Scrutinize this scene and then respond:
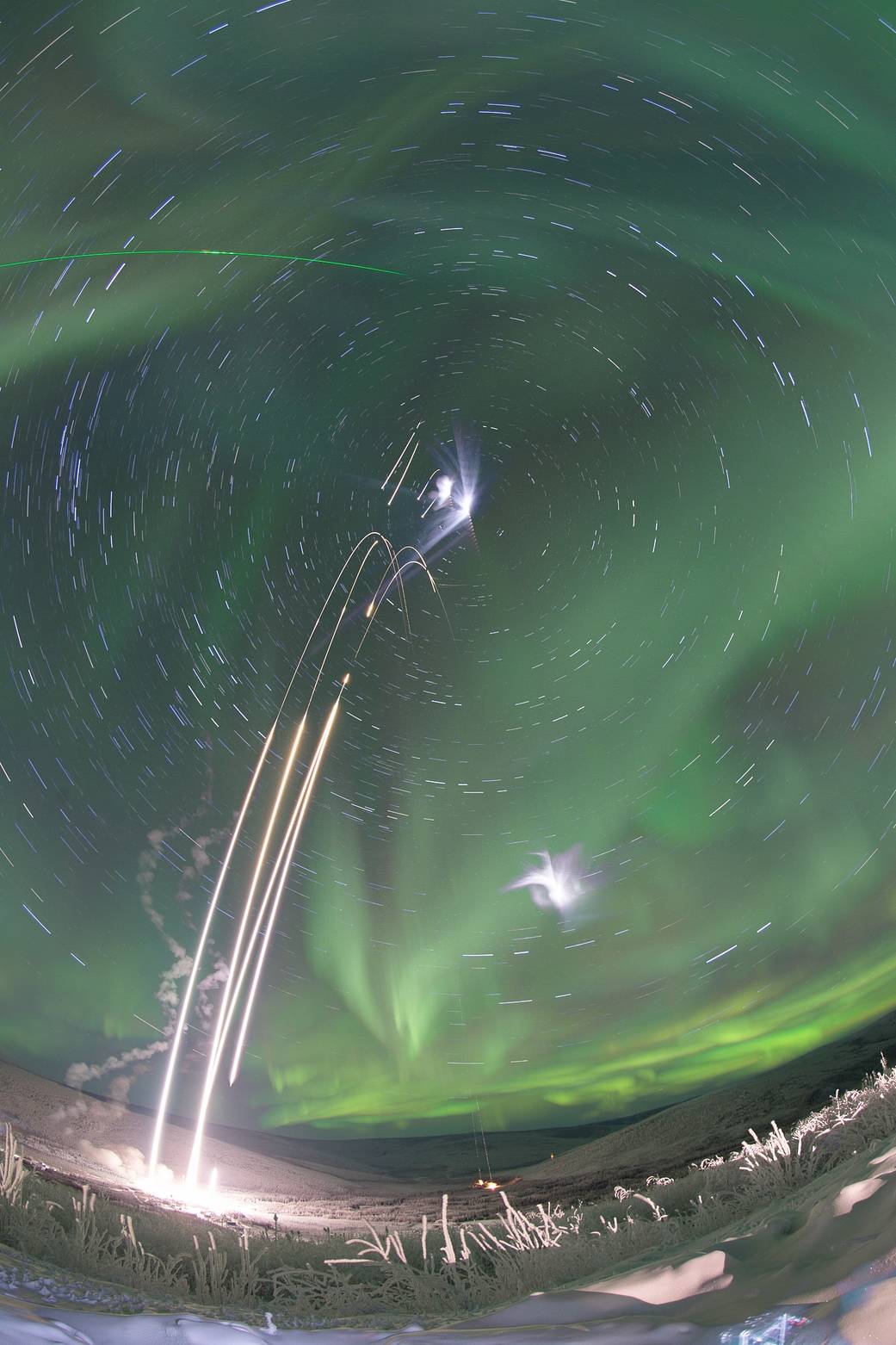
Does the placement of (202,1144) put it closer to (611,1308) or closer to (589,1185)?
(589,1185)

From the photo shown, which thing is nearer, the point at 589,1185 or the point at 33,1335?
the point at 33,1335

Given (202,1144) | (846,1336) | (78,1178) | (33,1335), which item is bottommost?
(846,1336)

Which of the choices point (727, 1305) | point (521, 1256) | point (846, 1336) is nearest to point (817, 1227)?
point (727, 1305)

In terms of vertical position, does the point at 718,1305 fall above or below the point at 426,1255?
below

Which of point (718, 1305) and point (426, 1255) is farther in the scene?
point (426, 1255)

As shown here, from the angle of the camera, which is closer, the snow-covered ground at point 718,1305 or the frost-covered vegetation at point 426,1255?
the snow-covered ground at point 718,1305

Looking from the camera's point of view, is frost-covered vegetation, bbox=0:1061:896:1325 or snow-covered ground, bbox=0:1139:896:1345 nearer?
snow-covered ground, bbox=0:1139:896:1345

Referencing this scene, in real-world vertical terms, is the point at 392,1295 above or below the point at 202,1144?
below

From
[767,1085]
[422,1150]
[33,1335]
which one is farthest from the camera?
[422,1150]
